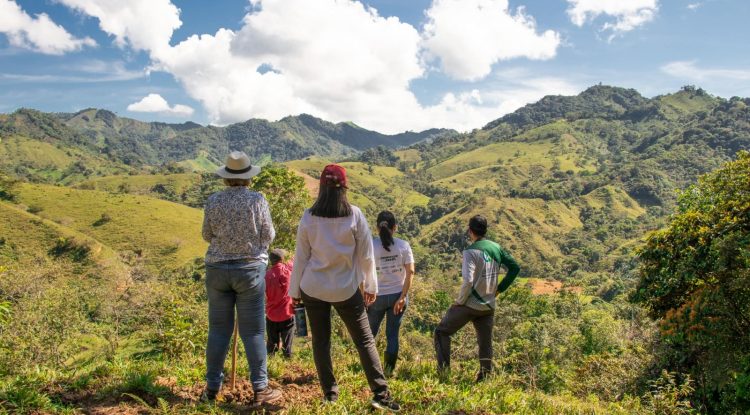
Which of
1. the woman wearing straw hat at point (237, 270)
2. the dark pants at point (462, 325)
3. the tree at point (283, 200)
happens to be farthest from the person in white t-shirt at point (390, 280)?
the tree at point (283, 200)

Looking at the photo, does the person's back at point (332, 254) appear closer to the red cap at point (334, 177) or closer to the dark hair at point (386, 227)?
the red cap at point (334, 177)

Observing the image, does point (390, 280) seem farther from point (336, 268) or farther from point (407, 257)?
point (336, 268)

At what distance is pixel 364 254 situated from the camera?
3689 millimetres

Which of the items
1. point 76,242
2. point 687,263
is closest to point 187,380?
point 687,263

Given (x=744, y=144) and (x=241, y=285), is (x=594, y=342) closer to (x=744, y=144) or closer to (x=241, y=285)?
(x=241, y=285)

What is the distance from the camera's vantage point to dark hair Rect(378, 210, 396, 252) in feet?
16.9

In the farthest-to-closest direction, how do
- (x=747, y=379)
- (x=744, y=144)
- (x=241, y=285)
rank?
(x=744, y=144), (x=747, y=379), (x=241, y=285)

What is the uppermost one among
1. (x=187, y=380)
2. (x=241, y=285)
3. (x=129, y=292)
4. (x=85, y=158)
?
(x=85, y=158)

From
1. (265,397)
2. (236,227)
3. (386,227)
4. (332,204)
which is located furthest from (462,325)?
(236,227)

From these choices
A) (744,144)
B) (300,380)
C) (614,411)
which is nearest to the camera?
(614,411)

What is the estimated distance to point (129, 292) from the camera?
31516 millimetres

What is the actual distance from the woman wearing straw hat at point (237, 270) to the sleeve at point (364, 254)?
2.67ft

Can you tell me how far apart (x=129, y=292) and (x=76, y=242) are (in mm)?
38949

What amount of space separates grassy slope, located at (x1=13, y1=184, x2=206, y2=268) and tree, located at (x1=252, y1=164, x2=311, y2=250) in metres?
49.1
